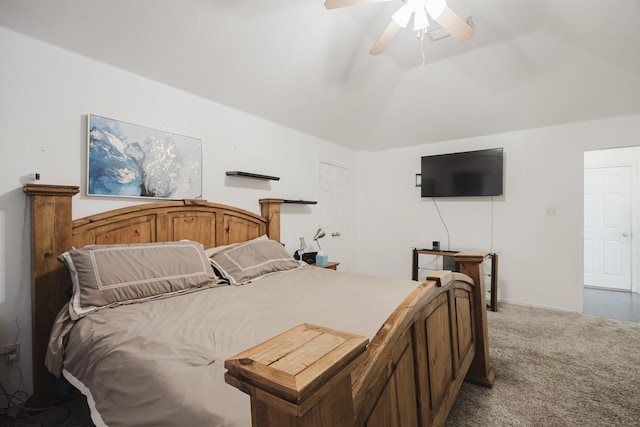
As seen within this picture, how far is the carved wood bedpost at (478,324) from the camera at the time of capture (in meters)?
2.06

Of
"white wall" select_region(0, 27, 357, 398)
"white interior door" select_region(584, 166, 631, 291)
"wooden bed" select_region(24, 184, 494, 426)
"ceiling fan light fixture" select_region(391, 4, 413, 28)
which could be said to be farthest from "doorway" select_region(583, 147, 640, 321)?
"white wall" select_region(0, 27, 357, 398)

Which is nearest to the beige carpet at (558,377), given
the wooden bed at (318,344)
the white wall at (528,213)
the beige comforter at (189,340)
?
the wooden bed at (318,344)

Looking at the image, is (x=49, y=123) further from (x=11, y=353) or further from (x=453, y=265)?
(x=453, y=265)

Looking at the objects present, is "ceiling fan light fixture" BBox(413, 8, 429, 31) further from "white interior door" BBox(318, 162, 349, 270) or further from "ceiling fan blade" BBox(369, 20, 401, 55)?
"white interior door" BBox(318, 162, 349, 270)

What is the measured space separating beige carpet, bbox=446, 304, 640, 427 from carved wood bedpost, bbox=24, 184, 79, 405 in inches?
95.7

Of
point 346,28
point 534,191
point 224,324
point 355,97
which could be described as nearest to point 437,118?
point 355,97

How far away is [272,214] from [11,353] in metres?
2.21

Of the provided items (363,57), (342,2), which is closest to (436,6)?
(342,2)

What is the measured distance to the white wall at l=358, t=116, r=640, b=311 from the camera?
3576mm

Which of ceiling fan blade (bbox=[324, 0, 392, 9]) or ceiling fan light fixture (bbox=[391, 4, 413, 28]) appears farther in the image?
ceiling fan light fixture (bbox=[391, 4, 413, 28])

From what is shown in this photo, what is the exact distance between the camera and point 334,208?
4.55m

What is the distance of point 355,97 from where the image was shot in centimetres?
380

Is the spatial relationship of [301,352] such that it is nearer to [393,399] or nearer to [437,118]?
[393,399]

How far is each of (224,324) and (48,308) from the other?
130cm
